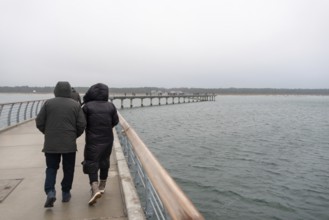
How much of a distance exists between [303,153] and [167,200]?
730 inches

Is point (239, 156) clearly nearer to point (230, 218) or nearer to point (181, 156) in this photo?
point (181, 156)

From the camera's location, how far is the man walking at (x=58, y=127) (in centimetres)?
463

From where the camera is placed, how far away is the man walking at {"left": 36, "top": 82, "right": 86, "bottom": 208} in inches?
182

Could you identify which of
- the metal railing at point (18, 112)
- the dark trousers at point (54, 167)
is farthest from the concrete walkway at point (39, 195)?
the metal railing at point (18, 112)

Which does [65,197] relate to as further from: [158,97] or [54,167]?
[158,97]

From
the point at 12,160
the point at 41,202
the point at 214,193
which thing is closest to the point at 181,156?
the point at 214,193

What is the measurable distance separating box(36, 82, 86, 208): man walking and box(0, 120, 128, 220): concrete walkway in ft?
0.98

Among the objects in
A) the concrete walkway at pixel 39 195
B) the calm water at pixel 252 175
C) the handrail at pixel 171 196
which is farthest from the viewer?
the calm water at pixel 252 175

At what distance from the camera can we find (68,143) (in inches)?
184

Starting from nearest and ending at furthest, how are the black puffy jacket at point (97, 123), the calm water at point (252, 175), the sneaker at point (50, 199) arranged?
the sneaker at point (50, 199), the black puffy jacket at point (97, 123), the calm water at point (252, 175)

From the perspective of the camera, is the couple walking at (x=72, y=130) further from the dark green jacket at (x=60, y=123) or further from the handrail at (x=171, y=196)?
the handrail at (x=171, y=196)

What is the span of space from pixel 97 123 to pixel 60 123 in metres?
0.52

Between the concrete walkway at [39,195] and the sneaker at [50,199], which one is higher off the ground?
the sneaker at [50,199]

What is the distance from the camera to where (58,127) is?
15.2ft
